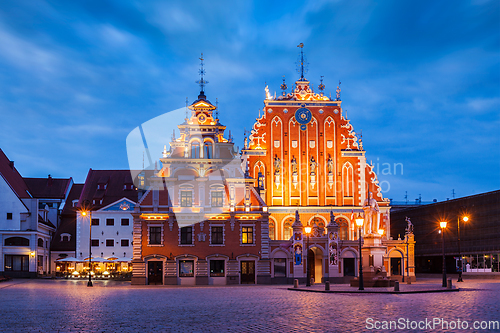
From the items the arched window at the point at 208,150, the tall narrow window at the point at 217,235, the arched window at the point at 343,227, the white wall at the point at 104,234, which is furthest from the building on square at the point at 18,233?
the arched window at the point at 343,227

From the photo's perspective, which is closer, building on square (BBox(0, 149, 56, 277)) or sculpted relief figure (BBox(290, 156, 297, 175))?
sculpted relief figure (BBox(290, 156, 297, 175))

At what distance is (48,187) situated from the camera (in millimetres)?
78562

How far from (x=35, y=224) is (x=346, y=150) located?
124 ft

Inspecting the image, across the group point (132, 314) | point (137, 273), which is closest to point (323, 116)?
point (137, 273)

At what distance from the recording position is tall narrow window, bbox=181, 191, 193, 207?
49.8m

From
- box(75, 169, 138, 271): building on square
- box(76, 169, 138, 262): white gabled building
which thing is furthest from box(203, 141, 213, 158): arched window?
box(76, 169, 138, 262): white gabled building

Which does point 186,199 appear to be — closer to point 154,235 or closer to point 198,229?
point 198,229

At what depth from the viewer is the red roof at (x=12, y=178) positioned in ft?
220

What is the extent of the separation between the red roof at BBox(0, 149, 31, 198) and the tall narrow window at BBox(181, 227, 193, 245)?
2747 cm

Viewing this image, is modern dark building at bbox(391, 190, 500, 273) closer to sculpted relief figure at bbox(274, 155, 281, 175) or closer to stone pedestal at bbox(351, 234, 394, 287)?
sculpted relief figure at bbox(274, 155, 281, 175)

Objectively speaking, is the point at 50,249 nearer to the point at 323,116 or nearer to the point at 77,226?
the point at 77,226

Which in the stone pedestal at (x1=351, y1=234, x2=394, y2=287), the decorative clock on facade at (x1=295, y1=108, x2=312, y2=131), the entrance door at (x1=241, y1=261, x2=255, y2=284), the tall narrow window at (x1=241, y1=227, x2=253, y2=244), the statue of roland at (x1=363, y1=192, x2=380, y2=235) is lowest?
the entrance door at (x1=241, y1=261, x2=255, y2=284)

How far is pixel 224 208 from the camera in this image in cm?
4988

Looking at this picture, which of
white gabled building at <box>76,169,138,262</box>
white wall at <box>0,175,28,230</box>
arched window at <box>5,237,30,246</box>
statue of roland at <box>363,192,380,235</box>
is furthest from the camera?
white gabled building at <box>76,169,138,262</box>
